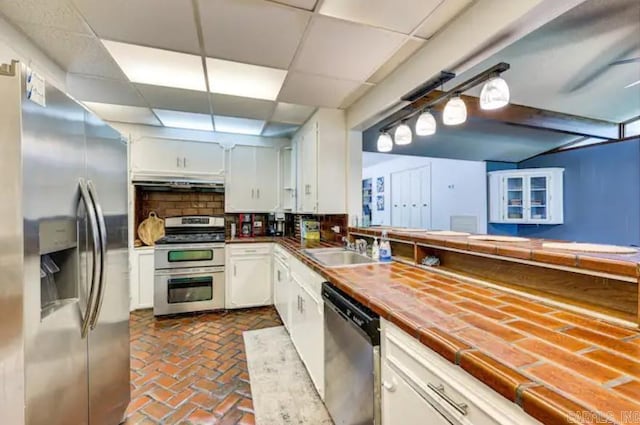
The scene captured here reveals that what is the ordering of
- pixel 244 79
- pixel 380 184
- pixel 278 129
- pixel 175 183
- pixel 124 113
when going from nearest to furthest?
pixel 244 79, pixel 124 113, pixel 175 183, pixel 278 129, pixel 380 184

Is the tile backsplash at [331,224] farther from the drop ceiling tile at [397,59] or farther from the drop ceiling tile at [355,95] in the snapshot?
the drop ceiling tile at [397,59]

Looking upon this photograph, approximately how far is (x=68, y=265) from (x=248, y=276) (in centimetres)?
256

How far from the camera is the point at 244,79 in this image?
2.44m

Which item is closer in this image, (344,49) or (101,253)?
(101,253)

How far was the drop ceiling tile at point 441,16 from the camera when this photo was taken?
4.92 feet

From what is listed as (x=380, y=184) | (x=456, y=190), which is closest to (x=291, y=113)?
(x=456, y=190)

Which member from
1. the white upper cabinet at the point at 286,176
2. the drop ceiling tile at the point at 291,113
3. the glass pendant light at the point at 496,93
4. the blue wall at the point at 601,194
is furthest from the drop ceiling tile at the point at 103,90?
the blue wall at the point at 601,194

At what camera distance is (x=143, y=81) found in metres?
2.46

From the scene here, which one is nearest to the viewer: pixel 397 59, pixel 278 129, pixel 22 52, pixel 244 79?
pixel 22 52

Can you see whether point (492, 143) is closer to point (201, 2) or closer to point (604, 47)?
point (604, 47)

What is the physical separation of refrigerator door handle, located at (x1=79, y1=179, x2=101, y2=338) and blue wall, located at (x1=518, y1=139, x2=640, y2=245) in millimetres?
6723

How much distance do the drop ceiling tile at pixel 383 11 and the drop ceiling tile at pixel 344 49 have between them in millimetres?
59

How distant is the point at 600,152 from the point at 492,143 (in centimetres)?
190

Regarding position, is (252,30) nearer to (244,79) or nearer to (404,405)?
(244,79)
